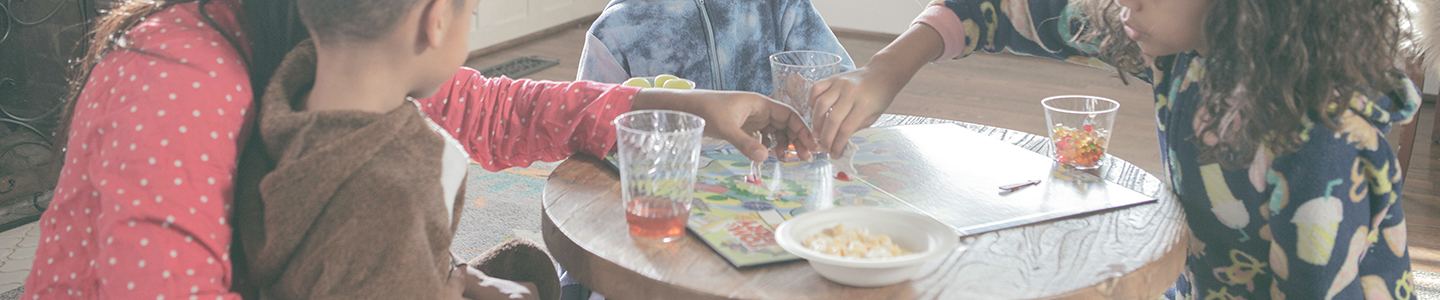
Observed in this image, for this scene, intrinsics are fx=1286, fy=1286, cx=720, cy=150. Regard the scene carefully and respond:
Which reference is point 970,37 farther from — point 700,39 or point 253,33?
point 253,33

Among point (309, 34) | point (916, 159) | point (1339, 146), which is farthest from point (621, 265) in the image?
point (1339, 146)

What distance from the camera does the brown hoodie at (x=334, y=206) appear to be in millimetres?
1062

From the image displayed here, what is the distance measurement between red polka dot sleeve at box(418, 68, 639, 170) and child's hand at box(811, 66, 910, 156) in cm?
23

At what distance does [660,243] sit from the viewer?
1.24 m

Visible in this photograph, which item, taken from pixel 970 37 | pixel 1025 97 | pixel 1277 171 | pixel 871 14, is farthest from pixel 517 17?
pixel 1277 171

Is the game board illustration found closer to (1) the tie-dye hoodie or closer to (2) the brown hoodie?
(2) the brown hoodie

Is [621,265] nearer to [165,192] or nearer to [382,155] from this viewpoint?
[382,155]

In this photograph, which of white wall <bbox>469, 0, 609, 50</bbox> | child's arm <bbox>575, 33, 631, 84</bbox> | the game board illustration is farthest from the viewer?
white wall <bbox>469, 0, 609, 50</bbox>

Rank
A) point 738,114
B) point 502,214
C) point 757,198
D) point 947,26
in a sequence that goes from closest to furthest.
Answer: point 757,198
point 738,114
point 947,26
point 502,214

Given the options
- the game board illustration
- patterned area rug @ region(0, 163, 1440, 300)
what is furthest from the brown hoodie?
patterned area rug @ region(0, 163, 1440, 300)

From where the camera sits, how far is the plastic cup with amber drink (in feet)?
4.94

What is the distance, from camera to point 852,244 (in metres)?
1.16

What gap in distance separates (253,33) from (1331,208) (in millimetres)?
1061

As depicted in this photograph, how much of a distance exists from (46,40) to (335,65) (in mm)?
2793
